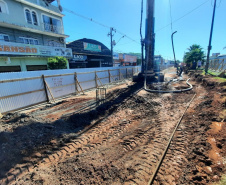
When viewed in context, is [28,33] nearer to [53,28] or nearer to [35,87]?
[53,28]

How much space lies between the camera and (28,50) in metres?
13.3

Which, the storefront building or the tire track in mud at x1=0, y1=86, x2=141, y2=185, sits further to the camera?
the storefront building

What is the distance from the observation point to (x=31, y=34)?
15406 millimetres

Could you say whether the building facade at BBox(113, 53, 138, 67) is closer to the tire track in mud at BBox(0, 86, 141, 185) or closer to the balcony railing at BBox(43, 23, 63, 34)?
the balcony railing at BBox(43, 23, 63, 34)

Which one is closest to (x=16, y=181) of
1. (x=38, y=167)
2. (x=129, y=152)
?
(x=38, y=167)

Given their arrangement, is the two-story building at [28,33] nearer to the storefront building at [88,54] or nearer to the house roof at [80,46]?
the house roof at [80,46]

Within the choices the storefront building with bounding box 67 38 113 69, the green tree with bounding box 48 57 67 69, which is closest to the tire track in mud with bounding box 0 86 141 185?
the green tree with bounding box 48 57 67 69

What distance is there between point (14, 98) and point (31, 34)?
44.2 ft

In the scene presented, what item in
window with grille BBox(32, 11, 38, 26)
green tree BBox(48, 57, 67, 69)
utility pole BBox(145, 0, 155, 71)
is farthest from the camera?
window with grille BBox(32, 11, 38, 26)

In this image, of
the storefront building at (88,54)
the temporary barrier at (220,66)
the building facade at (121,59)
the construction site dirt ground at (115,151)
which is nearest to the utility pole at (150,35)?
the temporary barrier at (220,66)

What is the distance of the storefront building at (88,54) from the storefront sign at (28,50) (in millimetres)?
5254

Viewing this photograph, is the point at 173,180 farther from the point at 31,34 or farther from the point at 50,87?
the point at 31,34

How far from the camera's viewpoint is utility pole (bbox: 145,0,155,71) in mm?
11852

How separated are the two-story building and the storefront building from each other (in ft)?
13.5
